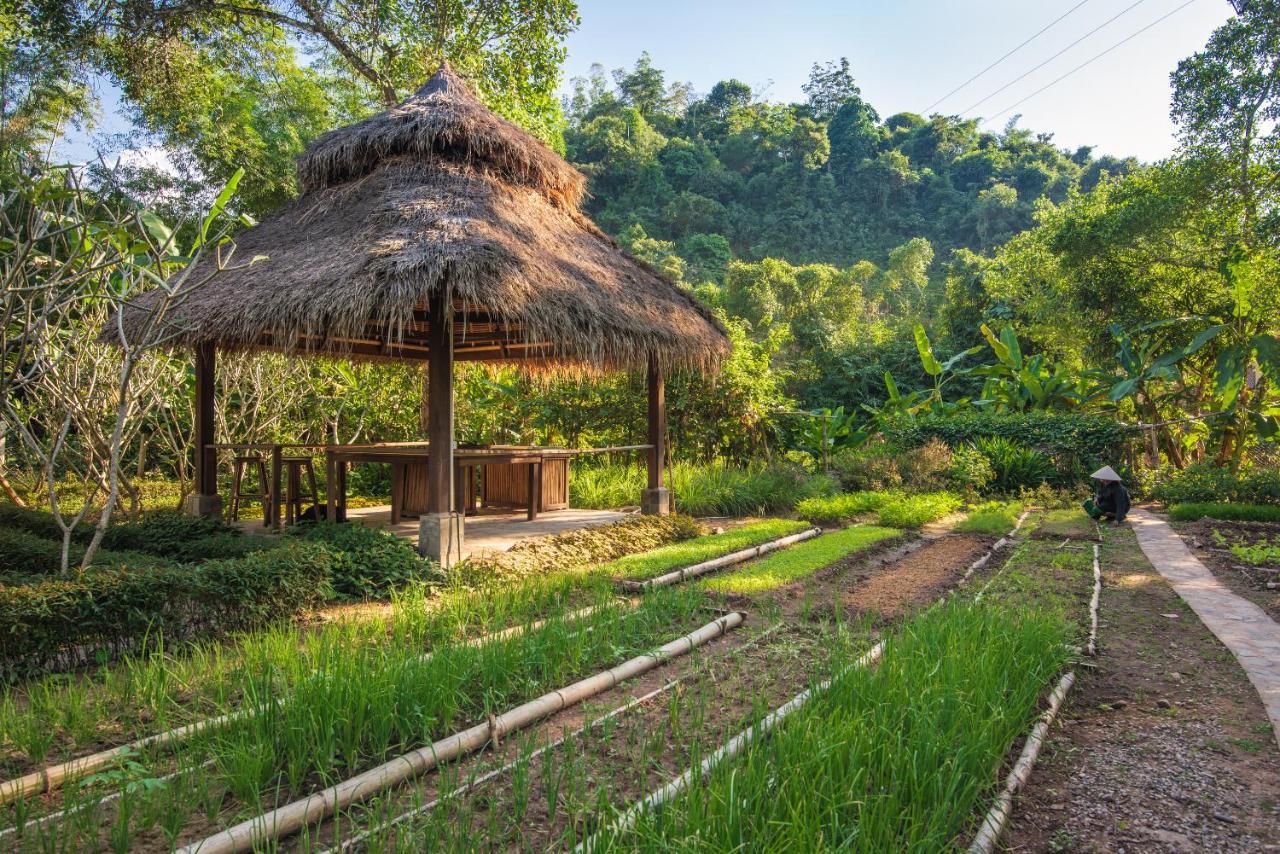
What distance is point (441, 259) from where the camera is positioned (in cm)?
574

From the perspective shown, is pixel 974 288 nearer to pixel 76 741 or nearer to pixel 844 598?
pixel 844 598

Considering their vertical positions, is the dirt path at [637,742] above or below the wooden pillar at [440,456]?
below

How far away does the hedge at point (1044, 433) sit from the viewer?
1248 centimetres

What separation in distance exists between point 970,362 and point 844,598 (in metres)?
17.6

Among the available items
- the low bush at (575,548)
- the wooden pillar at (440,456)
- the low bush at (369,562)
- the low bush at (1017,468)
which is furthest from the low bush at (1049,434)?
the low bush at (369,562)

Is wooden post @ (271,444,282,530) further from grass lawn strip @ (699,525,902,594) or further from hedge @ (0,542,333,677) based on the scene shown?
grass lawn strip @ (699,525,902,594)

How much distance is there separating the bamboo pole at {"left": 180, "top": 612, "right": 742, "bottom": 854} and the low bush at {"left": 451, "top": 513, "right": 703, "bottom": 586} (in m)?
2.39

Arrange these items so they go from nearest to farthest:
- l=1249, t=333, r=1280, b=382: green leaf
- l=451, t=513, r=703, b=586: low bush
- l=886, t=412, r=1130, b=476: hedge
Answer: l=451, t=513, r=703, b=586: low bush < l=1249, t=333, r=1280, b=382: green leaf < l=886, t=412, r=1130, b=476: hedge

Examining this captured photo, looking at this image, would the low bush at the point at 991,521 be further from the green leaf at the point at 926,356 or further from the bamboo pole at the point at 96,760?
the bamboo pole at the point at 96,760

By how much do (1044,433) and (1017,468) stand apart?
885 millimetres

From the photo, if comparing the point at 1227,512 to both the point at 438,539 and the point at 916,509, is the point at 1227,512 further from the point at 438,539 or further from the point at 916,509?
the point at 438,539

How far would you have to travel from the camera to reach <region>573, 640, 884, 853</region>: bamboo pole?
7.17ft

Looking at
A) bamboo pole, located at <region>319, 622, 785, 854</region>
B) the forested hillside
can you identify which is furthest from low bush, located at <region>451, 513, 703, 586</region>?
the forested hillside

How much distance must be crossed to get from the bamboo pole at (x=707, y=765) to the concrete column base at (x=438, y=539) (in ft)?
11.8
